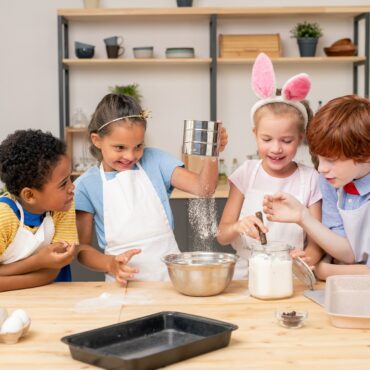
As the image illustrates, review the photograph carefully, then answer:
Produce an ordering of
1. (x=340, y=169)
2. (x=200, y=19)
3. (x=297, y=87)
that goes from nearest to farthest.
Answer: (x=340, y=169)
(x=297, y=87)
(x=200, y=19)

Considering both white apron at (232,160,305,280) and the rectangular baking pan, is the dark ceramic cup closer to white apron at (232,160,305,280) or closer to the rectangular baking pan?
Result: white apron at (232,160,305,280)

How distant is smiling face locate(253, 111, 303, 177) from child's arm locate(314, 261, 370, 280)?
1.07 feet

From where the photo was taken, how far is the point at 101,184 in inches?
80.3

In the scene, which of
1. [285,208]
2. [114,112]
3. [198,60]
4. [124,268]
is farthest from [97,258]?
[198,60]

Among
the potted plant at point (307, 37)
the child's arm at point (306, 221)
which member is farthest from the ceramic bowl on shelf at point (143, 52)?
the child's arm at point (306, 221)

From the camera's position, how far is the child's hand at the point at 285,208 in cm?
174

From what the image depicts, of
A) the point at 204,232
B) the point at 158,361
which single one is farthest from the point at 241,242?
the point at 158,361

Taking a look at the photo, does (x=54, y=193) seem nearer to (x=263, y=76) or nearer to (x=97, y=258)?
(x=97, y=258)

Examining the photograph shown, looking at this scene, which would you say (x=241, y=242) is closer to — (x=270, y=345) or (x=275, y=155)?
(x=275, y=155)

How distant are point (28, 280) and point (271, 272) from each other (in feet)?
2.03

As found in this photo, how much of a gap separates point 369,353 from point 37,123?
136 inches

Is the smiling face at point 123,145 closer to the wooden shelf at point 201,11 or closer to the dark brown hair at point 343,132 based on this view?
the dark brown hair at point 343,132

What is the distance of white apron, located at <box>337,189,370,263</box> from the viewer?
1.77 meters

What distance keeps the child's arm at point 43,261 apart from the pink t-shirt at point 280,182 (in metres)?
0.60
